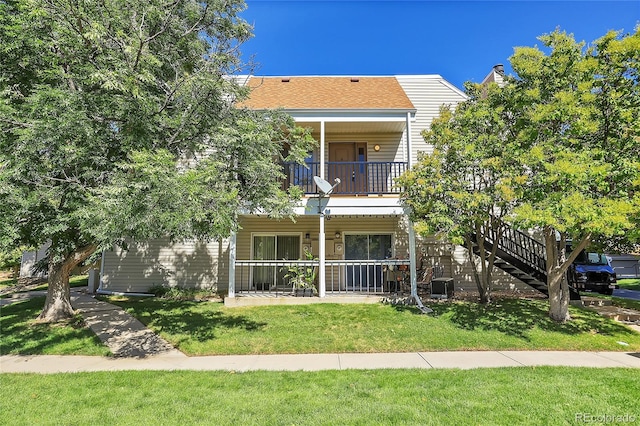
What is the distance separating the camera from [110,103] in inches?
231

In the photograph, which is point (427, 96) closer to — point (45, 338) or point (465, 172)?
point (465, 172)

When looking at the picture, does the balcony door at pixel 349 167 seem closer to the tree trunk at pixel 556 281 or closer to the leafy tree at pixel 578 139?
the leafy tree at pixel 578 139

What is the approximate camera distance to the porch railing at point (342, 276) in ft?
33.8

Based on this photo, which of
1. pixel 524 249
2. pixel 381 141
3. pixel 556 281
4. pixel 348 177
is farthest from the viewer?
pixel 381 141

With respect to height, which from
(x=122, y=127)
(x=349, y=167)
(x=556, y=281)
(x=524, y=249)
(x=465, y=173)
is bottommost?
(x=556, y=281)

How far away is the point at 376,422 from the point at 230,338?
4.33 metres

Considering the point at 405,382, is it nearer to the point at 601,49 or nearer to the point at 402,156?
the point at 601,49

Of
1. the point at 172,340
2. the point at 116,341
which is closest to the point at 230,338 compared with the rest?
the point at 172,340

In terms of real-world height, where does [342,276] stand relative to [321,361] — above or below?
above

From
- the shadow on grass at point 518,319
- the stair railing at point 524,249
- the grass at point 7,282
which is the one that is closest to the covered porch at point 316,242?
the stair railing at point 524,249

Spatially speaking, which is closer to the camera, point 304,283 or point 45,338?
point 45,338

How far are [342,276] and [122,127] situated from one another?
8.60m

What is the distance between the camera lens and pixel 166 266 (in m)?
12.5

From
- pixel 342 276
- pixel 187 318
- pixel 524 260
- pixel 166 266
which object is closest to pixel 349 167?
pixel 342 276
